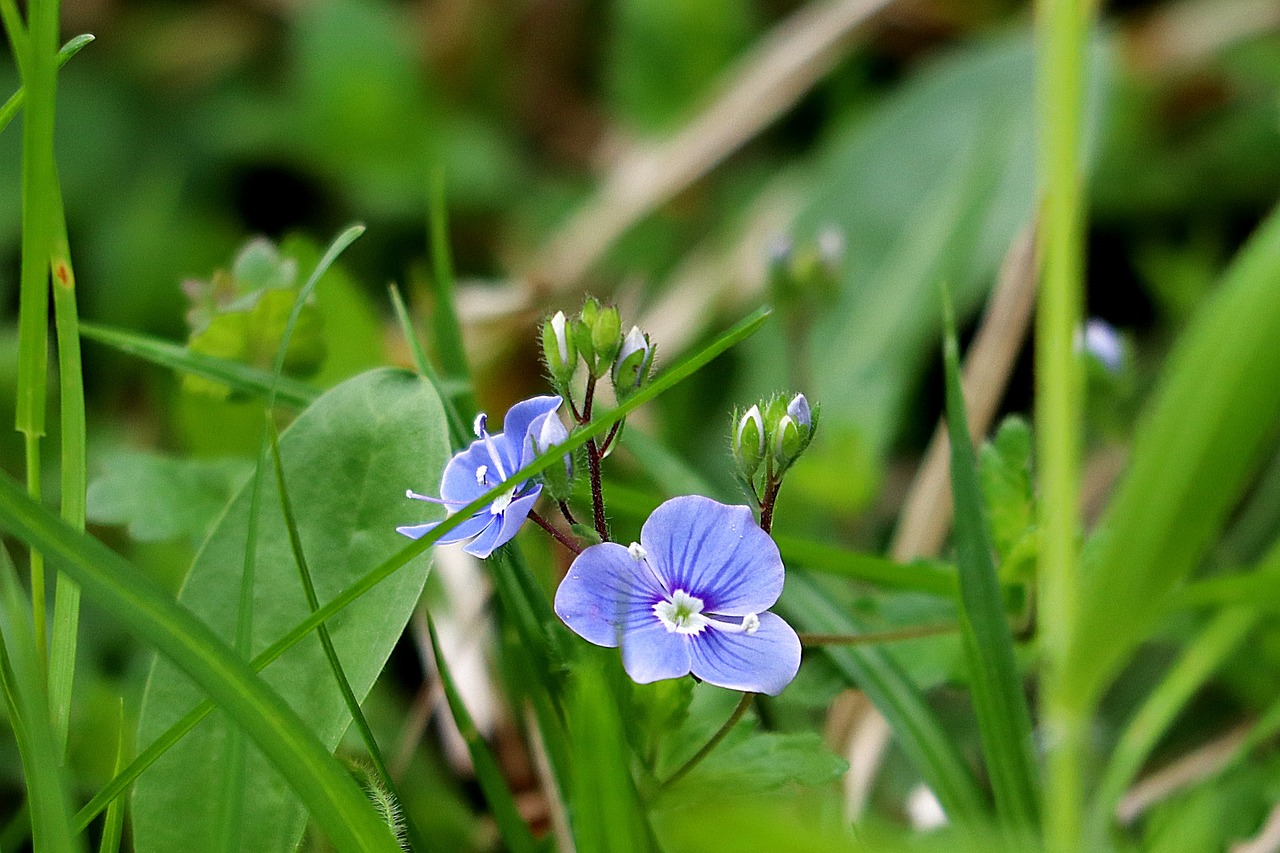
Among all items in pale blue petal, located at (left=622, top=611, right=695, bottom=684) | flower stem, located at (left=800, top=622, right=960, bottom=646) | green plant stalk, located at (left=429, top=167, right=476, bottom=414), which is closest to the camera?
pale blue petal, located at (left=622, top=611, right=695, bottom=684)

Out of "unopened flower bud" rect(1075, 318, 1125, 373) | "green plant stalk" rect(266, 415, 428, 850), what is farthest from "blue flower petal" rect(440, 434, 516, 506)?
"unopened flower bud" rect(1075, 318, 1125, 373)

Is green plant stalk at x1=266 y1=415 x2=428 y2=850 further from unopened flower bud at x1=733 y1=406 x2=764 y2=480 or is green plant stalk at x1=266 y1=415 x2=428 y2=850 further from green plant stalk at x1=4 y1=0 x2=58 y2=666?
unopened flower bud at x1=733 y1=406 x2=764 y2=480

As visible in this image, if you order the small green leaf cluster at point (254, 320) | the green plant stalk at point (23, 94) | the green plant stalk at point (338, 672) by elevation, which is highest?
the small green leaf cluster at point (254, 320)

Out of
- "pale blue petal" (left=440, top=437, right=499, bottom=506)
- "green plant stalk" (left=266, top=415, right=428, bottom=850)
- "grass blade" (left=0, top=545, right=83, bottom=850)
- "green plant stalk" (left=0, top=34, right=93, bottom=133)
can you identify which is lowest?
"grass blade" (left=0, top=545, right=83, bottom=850)

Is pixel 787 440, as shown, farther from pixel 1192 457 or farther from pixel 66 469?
pixel 66 469

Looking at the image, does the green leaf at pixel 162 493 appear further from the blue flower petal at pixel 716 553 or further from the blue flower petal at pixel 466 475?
the blue flower petal at pixel 716 553

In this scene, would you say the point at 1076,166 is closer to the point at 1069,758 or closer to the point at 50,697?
the point at 1069,758

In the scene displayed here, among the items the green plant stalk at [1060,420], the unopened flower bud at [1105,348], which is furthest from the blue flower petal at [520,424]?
the unopened flower bud at [1105,348]
